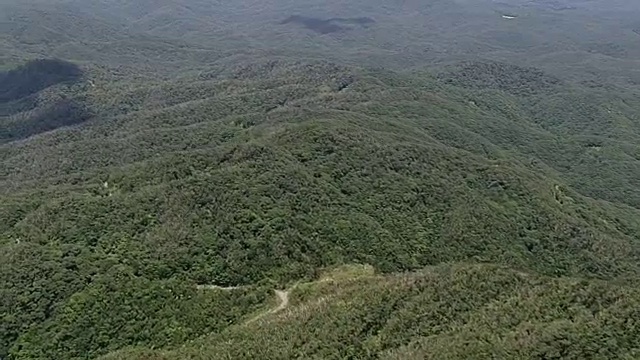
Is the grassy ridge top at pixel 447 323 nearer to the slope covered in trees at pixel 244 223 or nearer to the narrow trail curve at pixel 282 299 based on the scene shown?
the narrow trail curve at pixel 282 299

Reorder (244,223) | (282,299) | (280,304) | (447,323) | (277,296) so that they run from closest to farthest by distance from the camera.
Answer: (447,323) < (280,304) < (282,299) < (277,296) < (244,223)

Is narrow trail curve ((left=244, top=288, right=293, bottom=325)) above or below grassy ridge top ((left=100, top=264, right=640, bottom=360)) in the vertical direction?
below

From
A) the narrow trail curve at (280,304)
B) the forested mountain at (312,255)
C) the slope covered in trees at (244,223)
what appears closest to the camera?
the forested mountain at (312,255)

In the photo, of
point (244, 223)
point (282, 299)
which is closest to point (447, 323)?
point (282, 299)

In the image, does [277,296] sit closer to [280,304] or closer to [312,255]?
[280,304]

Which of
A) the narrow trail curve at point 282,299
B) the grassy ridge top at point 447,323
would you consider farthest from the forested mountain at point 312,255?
the narrow trail curve at point 282,299

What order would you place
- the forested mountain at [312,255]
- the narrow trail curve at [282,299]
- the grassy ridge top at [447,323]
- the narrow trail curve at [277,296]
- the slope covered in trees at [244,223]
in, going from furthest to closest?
the slope covered in trees at [244,223] → the narrow trail curve at [282,299] → the narrow trail curve at [277,296] → the forested mountain at [312,255] → the grassy ridge top at [447,323]

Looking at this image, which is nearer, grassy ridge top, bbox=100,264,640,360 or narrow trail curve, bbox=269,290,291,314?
grassy ridge top, bbox=100,264,640,360

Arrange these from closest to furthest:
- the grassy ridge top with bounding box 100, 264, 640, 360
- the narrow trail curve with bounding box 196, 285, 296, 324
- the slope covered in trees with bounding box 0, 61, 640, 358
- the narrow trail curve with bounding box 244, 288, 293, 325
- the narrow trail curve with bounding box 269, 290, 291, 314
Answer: the grassy ridge top with bounding box 100, 264, 640, 360 → the narrow trail curve with bounding box 244, 288, 293, 325 → the narrow trail curve with bounding box 196, 285, 296, 324 → the narrow trail curve with bounding box 269, 290, 291, 314 → the slope covered in trees with bounding box 0, 61, 640, 358

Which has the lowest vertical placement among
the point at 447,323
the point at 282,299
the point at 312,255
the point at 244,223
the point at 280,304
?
the point at 312,255

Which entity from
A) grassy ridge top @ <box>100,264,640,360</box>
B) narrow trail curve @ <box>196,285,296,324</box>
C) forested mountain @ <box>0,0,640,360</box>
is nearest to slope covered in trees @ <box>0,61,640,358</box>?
forested mountain @ <box>0,0,640,360</box>

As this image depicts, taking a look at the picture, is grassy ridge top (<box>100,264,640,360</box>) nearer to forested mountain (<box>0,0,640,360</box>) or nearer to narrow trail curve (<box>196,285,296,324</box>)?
forested mountain (<box>0,0,640,360</box>)

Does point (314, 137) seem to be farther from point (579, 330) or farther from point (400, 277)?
point (579, 330)
